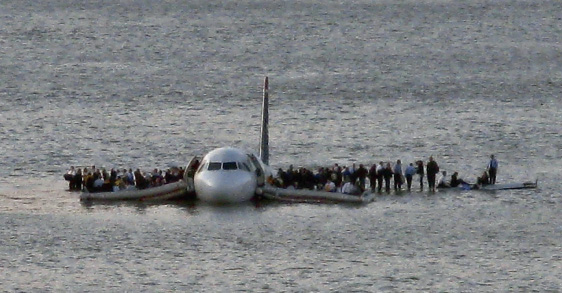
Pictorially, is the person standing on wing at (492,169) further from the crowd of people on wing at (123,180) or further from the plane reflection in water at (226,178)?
the crowd of people on wing at (123,180)

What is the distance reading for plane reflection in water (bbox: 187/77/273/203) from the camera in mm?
74250

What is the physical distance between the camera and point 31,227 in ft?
231

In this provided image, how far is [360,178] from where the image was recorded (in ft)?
257

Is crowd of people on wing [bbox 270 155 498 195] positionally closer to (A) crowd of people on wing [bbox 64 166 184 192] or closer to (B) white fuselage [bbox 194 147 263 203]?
(B) white fuselage [bbox 194 147 263 203]

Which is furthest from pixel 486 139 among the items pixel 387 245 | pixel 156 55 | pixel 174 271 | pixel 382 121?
pixel 156 55

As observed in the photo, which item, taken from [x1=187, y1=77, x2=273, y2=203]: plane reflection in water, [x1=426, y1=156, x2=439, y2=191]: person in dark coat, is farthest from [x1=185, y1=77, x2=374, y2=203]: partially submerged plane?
[x1=426, y1=156, x2=439, y2=191]: person in dark coat

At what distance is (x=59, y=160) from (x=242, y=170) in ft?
66.5

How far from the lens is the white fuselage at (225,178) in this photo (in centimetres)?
7425

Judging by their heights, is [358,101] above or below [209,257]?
above

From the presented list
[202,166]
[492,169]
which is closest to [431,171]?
[492,169]

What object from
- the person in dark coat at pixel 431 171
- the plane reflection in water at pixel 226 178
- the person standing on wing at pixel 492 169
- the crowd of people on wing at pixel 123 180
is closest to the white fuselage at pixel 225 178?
the plane reflection in water at pixel 226 178

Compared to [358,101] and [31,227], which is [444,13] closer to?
[358,101]

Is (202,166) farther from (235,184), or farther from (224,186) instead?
(235,184)

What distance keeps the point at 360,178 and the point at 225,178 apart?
777cm
